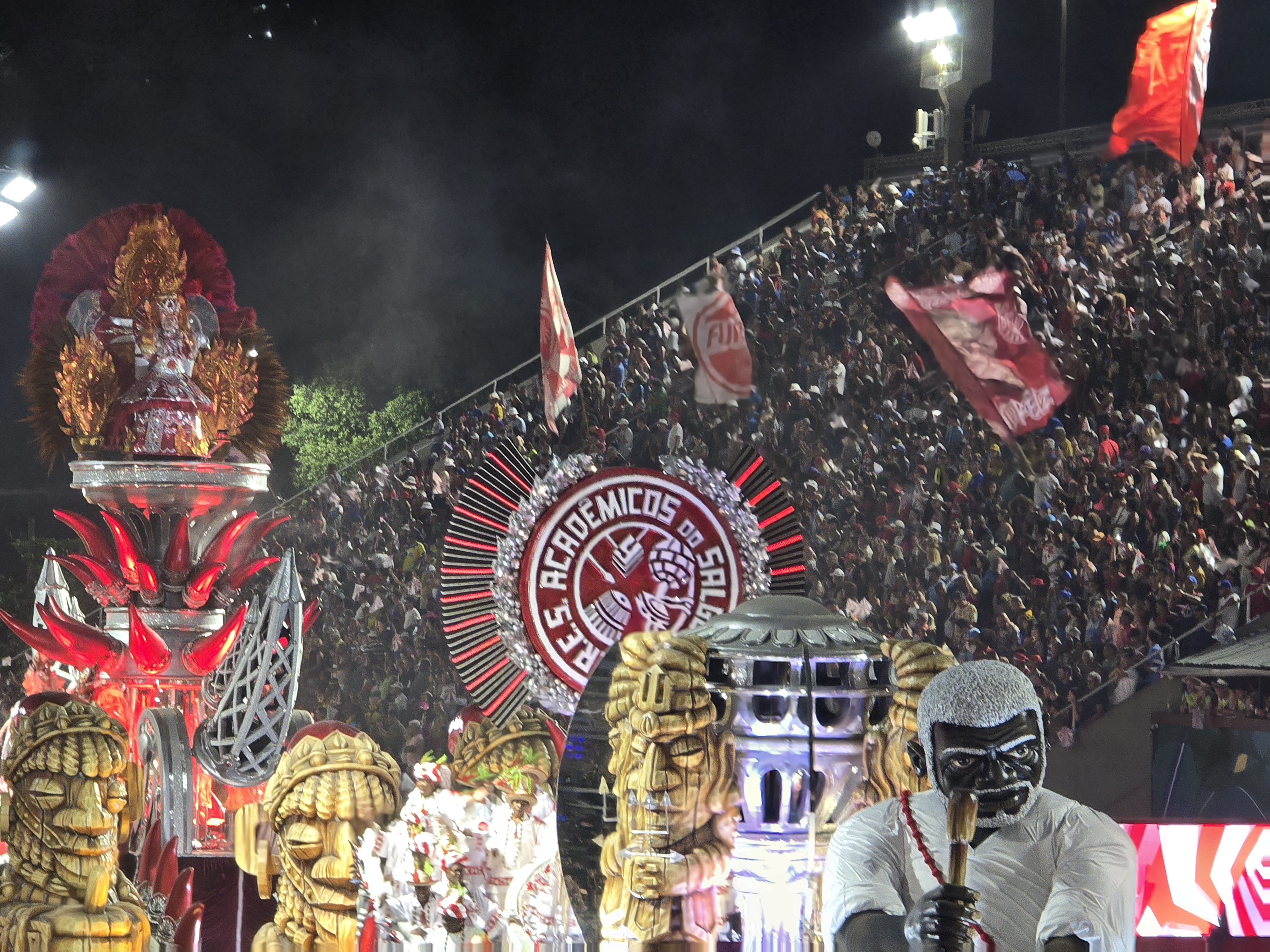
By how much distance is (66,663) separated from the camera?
733cm

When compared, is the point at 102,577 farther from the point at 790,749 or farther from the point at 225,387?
the point at 790,749

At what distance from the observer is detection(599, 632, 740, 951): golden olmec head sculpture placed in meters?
3.90

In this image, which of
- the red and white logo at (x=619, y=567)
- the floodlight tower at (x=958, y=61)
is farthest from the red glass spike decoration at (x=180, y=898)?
the floodlight tower at (x=958, y=61)

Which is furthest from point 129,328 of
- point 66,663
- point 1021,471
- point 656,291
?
point 656,291

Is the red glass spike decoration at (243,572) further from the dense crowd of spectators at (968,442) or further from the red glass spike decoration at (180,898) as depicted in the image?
the dense crowd of spectators at (968,442)

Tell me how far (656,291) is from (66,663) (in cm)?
810

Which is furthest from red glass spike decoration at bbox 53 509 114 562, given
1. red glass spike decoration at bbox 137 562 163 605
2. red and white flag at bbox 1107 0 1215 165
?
red and white flag at bbox 1107 0 1215 165

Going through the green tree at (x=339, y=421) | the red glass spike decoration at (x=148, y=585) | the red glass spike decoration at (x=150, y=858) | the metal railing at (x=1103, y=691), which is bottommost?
the red glass spike decoration at (x=150, y=858)

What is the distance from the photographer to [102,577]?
737 centimetres

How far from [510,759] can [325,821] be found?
0.57 m

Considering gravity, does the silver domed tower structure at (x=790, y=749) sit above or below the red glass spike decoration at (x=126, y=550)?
below

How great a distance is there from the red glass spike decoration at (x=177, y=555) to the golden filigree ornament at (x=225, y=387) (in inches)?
17.9

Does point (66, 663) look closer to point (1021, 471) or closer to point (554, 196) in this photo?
point (1021, 471)

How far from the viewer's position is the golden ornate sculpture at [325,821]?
4766mm
